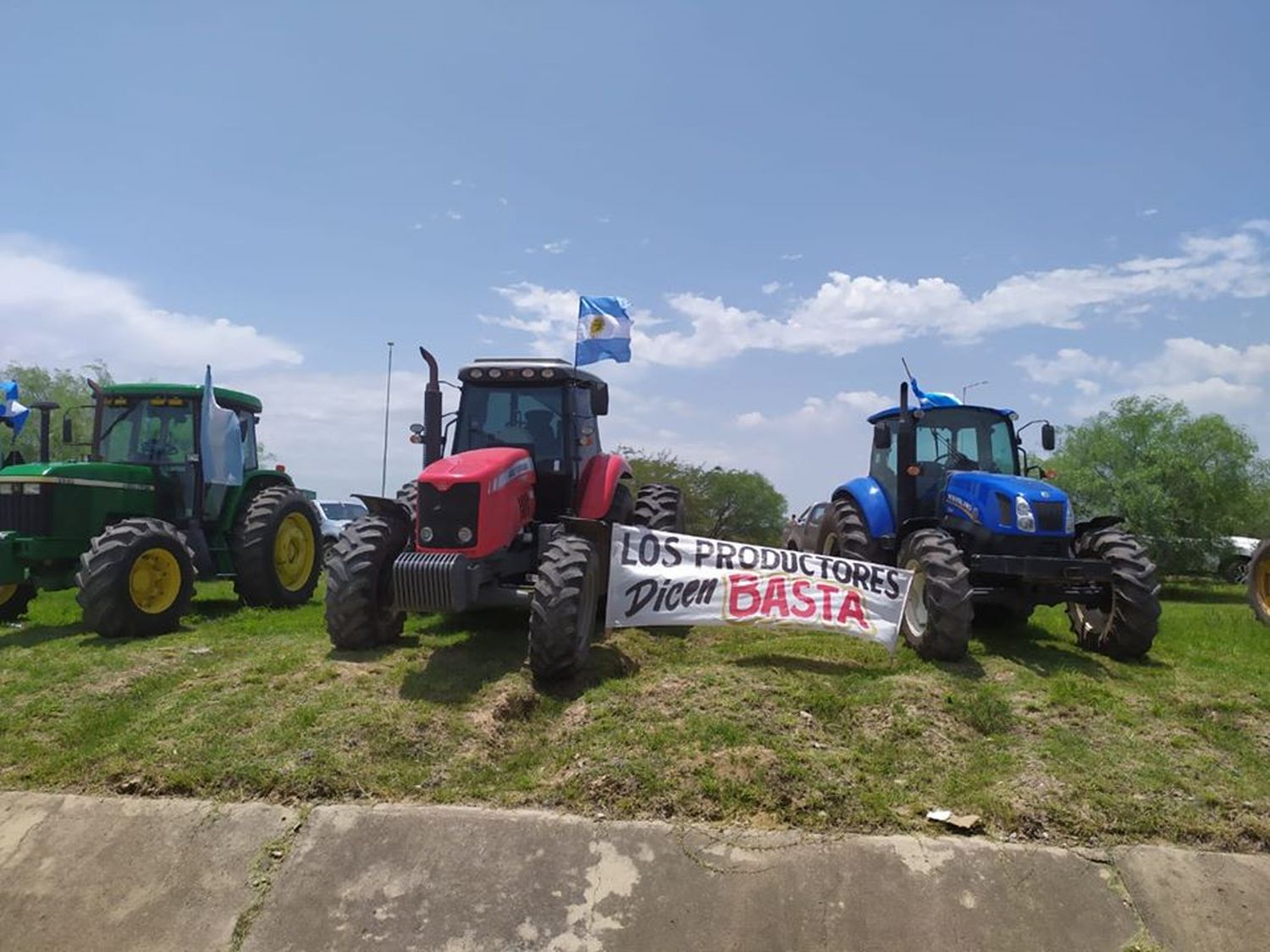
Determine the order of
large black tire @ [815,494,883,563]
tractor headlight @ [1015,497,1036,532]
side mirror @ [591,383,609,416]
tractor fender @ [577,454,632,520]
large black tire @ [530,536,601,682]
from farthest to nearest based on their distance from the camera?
A: large black tire @ [815,494,883,563] → side mirror @ [591,383,609,416] → tractor fender @ [577,454,632,520] → tractor headlight @ [1015,497,1036,532] → large black tire @ [530,536,601,682]

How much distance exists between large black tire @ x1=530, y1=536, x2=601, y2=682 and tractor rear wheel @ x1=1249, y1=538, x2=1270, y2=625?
9.51 m

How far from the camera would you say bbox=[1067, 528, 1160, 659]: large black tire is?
7684 millimetres

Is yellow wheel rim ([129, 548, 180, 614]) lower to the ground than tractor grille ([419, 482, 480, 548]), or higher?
lower

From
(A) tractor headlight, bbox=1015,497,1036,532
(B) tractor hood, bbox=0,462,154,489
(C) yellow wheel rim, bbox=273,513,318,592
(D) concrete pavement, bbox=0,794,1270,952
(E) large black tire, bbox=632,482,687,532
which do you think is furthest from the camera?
(C) yellow wheel rim, bbox=273,513,318,592

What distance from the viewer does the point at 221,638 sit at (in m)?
8.35

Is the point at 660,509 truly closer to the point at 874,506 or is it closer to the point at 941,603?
the point at 874,506

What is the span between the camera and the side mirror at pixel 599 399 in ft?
29.2

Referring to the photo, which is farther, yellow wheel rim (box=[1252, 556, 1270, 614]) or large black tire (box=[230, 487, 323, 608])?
yellow wheel rim (box=[1252, 556, 1270, 614])

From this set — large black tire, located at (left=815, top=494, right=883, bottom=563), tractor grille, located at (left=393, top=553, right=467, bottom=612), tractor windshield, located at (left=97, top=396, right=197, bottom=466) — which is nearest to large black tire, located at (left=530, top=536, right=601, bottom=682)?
tractor grille, located at (left=393, top=553, right=467, bottom=612)

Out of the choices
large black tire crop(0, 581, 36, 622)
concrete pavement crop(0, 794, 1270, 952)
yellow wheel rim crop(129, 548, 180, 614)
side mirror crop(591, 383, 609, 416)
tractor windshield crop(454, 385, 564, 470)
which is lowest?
concrete pavement crop(0, 794, 1270, 952)

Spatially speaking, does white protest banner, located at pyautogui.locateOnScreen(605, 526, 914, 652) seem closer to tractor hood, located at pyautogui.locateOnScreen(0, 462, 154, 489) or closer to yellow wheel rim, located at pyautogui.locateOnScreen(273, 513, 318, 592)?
yellow wheel rim, located at pyautogui.locateOnScreen(273, 513, 318, 592)

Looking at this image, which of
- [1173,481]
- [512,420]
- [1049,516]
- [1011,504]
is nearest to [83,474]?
[512,420]

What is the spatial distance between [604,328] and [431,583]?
4.06 m

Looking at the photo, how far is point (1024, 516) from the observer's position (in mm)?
8016
